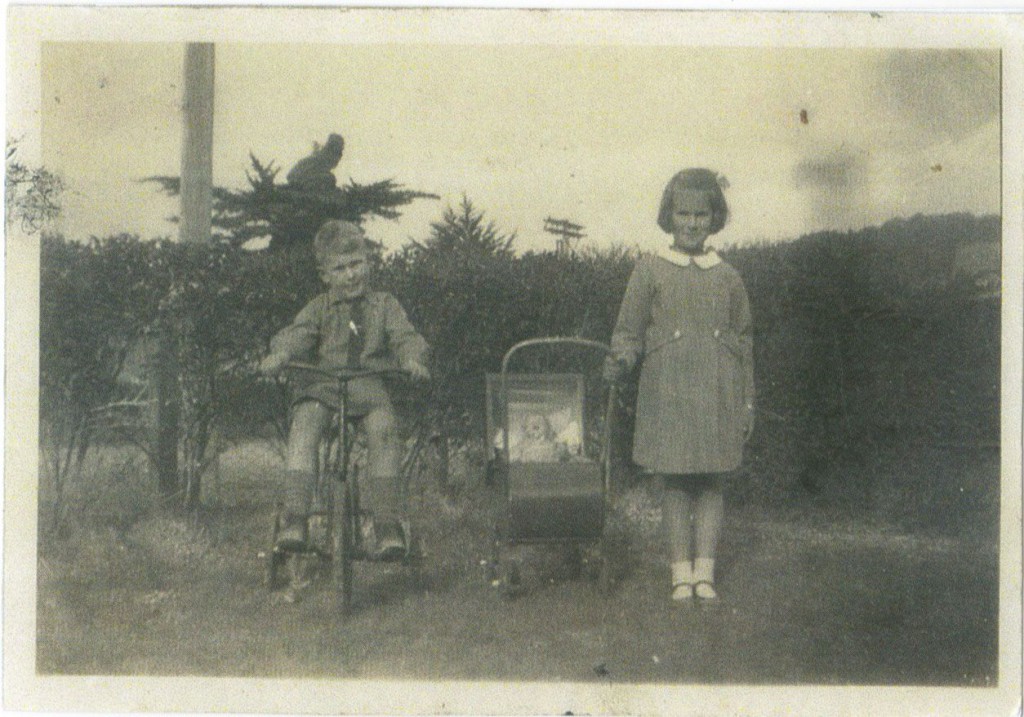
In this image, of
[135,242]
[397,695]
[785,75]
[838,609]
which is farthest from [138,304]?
[838,609]

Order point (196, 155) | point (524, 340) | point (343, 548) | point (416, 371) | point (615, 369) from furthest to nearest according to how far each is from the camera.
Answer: point (524, 340) → point (196, 155) → point (615, 369) → point (416, 371) → point (343, 548)

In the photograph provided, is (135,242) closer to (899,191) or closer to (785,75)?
(785,75)

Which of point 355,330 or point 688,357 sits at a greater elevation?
point 355,330

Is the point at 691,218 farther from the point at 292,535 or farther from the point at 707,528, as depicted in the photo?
the point at 292,535

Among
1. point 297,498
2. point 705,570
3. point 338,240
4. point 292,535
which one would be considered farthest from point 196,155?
point 705,570

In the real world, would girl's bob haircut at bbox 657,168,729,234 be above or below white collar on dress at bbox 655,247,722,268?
above

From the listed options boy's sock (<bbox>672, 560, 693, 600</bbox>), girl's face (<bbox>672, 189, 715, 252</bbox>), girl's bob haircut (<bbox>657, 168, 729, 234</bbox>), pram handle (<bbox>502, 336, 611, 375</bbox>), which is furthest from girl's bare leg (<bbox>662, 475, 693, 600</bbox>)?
girl's bob haircut (<bbox>657, 168, 729, 234</bbox>)

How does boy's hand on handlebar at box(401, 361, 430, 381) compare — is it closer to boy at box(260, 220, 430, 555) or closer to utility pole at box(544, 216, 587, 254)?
boy at box(260, 220, 430, 555)
